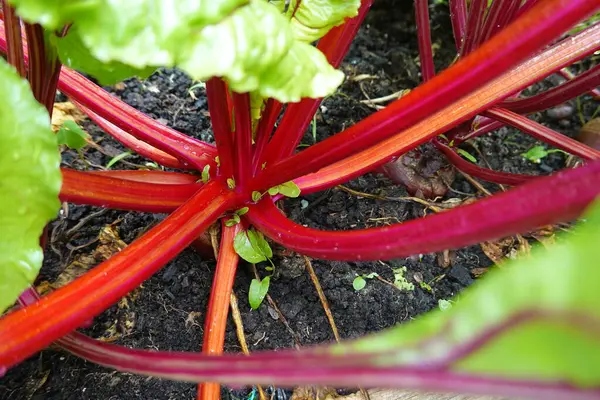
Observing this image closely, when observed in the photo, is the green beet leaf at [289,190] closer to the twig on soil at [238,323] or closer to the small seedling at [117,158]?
the twig on soil at [238,323]

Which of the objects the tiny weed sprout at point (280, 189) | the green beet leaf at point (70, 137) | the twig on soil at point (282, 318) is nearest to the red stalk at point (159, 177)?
the tiny weed sprout at point (280, 189)

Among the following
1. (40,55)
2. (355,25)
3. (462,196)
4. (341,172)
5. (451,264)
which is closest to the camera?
(40,55)

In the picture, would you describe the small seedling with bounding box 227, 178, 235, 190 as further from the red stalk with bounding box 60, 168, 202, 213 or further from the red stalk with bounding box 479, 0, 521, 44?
the red stalk with bounding box 479, 0, 521, 44

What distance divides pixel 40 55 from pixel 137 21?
0.29 m

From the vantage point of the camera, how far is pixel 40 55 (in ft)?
2.41

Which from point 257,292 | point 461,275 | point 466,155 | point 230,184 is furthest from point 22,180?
point 466,155

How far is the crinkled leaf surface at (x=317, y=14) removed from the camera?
2.55ft

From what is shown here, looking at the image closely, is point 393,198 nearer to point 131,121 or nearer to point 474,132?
point 474,132

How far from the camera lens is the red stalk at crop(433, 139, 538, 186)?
113 cm

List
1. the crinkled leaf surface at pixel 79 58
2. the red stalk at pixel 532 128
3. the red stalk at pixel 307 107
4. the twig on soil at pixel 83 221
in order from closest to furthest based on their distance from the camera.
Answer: the crinkled leaf surface at pixel 79 58, the red stalk at pixel 307 107, the twig on soil at pixel 83 221, the red stalk at pixel 532 128

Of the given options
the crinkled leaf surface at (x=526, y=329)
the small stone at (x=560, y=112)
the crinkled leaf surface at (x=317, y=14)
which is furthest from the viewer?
the small stone at (x=560, y=112)

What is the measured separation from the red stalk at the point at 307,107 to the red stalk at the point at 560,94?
1.62 ft

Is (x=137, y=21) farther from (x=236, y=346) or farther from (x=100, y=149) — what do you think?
(x=100, y=149)

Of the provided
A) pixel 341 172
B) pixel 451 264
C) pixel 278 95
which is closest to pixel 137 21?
pixel 278 95
